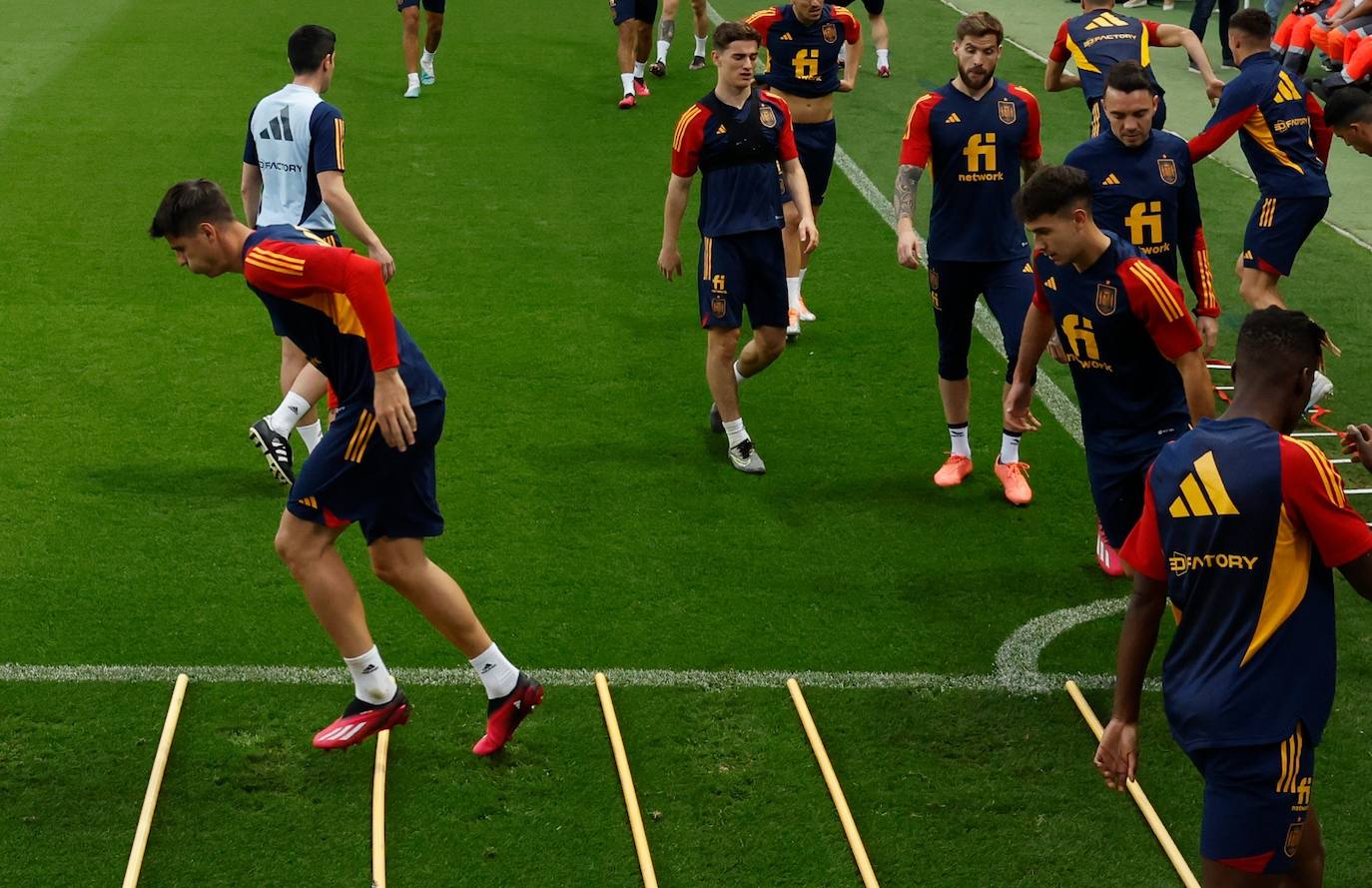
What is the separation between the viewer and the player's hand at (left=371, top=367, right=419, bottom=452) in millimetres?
5285

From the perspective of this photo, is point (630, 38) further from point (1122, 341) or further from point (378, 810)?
point (378, 810)

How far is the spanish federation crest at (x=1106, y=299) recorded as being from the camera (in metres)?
5.79

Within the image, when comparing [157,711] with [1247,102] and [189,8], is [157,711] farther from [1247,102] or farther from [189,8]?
[189,8]

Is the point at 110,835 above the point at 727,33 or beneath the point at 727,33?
beneath

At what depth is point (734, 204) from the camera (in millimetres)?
8273

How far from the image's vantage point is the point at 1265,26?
362 inches

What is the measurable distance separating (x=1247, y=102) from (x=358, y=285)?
5904mm

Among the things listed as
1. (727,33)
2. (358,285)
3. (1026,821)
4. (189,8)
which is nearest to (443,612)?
(358,285)

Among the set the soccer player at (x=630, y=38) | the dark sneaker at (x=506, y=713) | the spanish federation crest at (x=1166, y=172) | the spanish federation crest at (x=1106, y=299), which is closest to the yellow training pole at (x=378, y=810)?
the dark sneaker at (x=506, y=713)

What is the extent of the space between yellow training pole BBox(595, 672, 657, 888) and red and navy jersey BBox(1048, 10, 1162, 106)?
21.3ft

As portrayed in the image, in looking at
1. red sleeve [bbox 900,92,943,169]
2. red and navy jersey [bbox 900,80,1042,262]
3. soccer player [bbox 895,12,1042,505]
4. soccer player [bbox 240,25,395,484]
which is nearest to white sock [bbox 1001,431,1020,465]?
soccer player [bbox 895,12,1042,505]

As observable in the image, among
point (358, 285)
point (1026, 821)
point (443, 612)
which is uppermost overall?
point (358, 285)

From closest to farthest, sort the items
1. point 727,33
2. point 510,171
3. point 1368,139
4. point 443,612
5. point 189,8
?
point 443,612, point 1368,139, point 727,33, point 510,171, point 189,8

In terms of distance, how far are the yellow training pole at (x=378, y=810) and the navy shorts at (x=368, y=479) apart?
786mm
